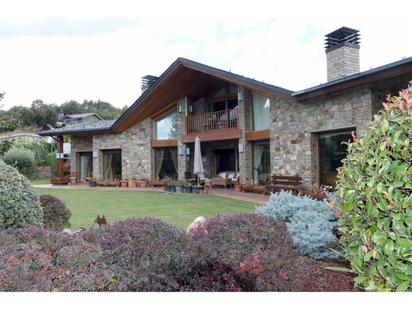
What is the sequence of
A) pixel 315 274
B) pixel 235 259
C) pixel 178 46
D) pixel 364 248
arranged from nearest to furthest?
pixel 364 248, pixel 235 259, pixel 315 274, pixel 178 46

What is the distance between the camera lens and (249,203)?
1067 centimetres

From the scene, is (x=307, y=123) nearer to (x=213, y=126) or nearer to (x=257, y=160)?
(x=257, y=160)

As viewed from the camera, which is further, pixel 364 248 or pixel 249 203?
pixel 249 203

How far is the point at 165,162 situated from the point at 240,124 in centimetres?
556

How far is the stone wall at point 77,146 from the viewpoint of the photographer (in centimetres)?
2111

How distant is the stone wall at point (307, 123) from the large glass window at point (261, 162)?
1.01 metres

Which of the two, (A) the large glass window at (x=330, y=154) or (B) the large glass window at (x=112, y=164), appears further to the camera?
(B) the large glass window at (x=112, y=164)

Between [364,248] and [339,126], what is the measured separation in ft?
28.4

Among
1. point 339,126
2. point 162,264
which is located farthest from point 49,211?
point 339,126

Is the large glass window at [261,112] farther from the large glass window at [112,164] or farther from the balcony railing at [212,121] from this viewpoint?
the large glass window at [112,164]

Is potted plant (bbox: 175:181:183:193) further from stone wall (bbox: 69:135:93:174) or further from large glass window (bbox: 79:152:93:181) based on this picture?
large glass window (bbox: 79:152:93:181)

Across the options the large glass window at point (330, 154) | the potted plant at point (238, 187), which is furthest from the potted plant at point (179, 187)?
the large glass window at point (330, 154)

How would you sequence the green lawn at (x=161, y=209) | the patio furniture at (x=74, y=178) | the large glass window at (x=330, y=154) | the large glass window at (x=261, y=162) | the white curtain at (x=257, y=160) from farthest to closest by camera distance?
the patio furniture at (x=74, y=178) → the white curtain at (x=257, y=160) → the large glass window at (x=261, y=162) → the large glass window at (x=330, y=154) → the green lawn at (x=161, y=209)
